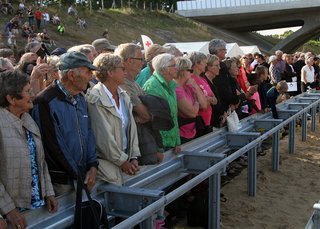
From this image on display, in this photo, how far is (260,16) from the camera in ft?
180

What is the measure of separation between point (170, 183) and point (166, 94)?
0.89 meters

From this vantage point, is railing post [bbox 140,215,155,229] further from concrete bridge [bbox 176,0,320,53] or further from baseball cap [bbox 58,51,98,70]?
concrete bridge [bbox 176,0,320,53]

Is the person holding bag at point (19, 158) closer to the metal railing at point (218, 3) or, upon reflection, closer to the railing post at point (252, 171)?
the railing post at point (252, 171)

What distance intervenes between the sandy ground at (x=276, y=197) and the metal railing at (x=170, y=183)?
247 mm

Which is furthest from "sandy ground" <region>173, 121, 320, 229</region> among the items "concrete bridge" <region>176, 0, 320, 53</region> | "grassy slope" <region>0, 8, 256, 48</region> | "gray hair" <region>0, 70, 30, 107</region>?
"concrete bridge" <region>176, 0, 320, 53</region>

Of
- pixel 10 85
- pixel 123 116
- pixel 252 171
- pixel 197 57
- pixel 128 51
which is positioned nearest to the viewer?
pixel 10 85

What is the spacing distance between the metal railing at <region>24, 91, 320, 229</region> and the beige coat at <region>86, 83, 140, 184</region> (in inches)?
5.6

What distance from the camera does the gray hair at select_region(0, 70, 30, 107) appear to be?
288 cm

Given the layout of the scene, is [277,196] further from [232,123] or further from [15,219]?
[15,219]

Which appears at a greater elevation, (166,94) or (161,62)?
(161,62)

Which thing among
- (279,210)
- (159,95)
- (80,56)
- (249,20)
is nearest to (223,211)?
(279,210)

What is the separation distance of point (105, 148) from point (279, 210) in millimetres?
2763

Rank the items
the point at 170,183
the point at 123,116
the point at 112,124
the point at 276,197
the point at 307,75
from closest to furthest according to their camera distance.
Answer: the point at 112,124 → the point at 123,116 → the point at 170,183 → the point at 276,197 → the point at 307,75

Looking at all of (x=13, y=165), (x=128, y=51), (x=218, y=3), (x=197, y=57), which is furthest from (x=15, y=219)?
(x=218, y=3)
